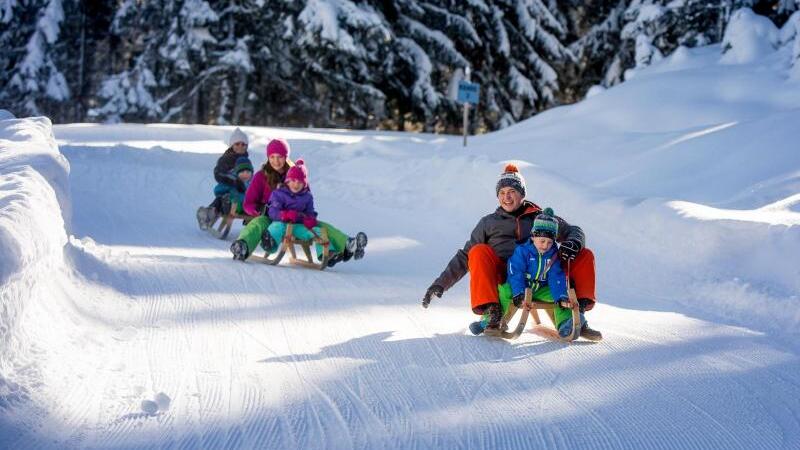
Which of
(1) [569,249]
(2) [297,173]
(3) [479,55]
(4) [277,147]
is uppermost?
(3) [479,55]

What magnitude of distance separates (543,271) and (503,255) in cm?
44

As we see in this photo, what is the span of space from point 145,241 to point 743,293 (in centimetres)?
603

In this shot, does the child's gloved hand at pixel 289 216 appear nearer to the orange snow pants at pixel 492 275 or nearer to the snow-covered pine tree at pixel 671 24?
the orange snow pants at pixel 492 275

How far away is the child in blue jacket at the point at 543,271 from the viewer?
210 inches

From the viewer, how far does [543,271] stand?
17.8 ft

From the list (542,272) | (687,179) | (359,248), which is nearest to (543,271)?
(542,272)

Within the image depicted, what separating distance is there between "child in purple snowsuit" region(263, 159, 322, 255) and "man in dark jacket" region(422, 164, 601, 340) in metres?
2.97

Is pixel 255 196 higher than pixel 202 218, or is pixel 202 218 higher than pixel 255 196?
pixel 255 196

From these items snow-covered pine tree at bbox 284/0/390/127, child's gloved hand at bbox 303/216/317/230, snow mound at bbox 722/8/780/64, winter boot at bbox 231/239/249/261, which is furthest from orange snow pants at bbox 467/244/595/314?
snow-covered pine tree at bbox 284/0/390/127

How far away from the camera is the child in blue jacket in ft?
17.5

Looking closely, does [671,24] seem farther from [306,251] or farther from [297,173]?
[306,251]

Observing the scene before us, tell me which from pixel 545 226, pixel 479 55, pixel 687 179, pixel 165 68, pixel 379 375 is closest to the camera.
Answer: pixel 379 375

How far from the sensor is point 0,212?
4152mm

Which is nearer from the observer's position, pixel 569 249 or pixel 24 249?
pixel 24 249
